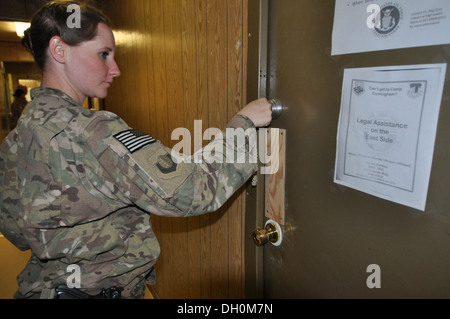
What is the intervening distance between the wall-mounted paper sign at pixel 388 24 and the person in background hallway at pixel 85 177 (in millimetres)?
310

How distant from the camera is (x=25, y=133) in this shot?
2.75 ft

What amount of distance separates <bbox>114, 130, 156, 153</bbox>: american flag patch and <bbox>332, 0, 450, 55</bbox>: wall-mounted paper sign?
20.7 inches

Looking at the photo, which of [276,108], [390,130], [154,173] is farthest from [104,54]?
[390,130]

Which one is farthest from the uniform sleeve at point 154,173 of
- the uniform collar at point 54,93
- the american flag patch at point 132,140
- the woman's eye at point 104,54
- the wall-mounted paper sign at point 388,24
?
the wall-mounted paper sign at point 388,24

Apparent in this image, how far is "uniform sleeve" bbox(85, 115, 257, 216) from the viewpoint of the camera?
0.78 metres

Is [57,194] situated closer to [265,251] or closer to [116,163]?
[116,163]

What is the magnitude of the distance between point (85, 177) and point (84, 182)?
0.01 metres

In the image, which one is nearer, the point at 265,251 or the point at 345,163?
the point at 345,163

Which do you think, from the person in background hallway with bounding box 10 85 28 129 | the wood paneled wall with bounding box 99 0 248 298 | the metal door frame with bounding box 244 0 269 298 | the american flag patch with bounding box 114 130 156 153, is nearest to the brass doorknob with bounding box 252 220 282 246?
the metal door frame with bounding box 244 0 269 298

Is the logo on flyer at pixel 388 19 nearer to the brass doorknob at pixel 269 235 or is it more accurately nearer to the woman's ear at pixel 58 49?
the brass doorknob at pixel 269 235

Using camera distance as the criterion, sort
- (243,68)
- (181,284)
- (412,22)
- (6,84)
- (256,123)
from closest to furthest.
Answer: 1. (412,22)
2. (256,123)
3. (243,68)
4. (181,284)
5. (6,84)

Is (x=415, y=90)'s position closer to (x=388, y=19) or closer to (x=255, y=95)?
(x=388, y=19)
